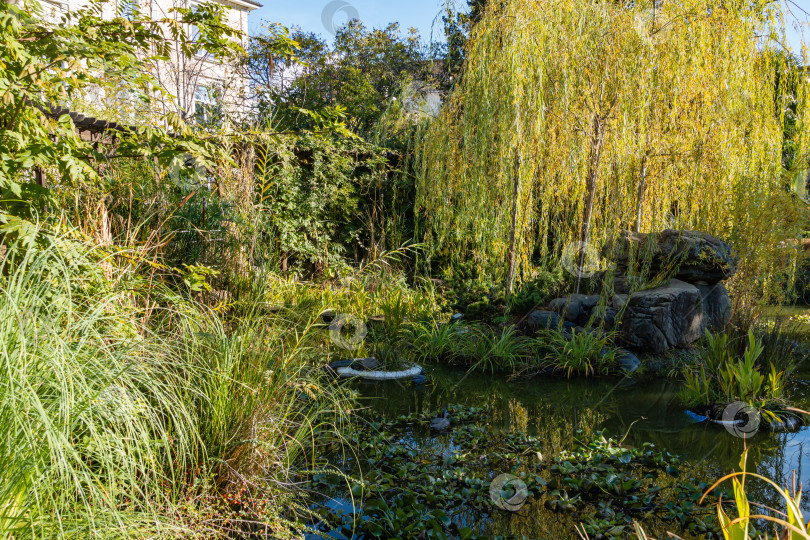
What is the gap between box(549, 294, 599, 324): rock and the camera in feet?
20.5

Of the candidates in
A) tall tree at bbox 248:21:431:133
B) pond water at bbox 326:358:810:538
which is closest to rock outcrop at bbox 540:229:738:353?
pond water at bbox 326:358:810:538

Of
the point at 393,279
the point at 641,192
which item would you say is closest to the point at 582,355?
the point at 641,192

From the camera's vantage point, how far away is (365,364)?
5.27 metres

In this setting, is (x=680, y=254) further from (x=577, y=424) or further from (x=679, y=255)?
(x=577, y=424)

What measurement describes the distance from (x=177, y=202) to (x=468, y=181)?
3.17 meters

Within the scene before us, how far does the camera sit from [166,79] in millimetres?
12062

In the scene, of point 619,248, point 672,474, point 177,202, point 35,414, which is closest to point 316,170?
point 177,202

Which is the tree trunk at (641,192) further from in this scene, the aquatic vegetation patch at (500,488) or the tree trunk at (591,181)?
the aquatic vegetation patch at (500,488)

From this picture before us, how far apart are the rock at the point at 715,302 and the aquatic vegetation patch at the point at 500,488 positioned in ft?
11.2

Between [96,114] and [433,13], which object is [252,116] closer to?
[96,114]

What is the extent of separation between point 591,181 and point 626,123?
2.51ft

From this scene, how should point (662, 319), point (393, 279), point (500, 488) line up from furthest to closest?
point (393, 279) < point (662, 319) < point (500, 488)

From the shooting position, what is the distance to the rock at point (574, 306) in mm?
6238

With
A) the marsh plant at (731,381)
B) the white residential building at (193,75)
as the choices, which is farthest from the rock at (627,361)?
the white residential building at (193,75)
